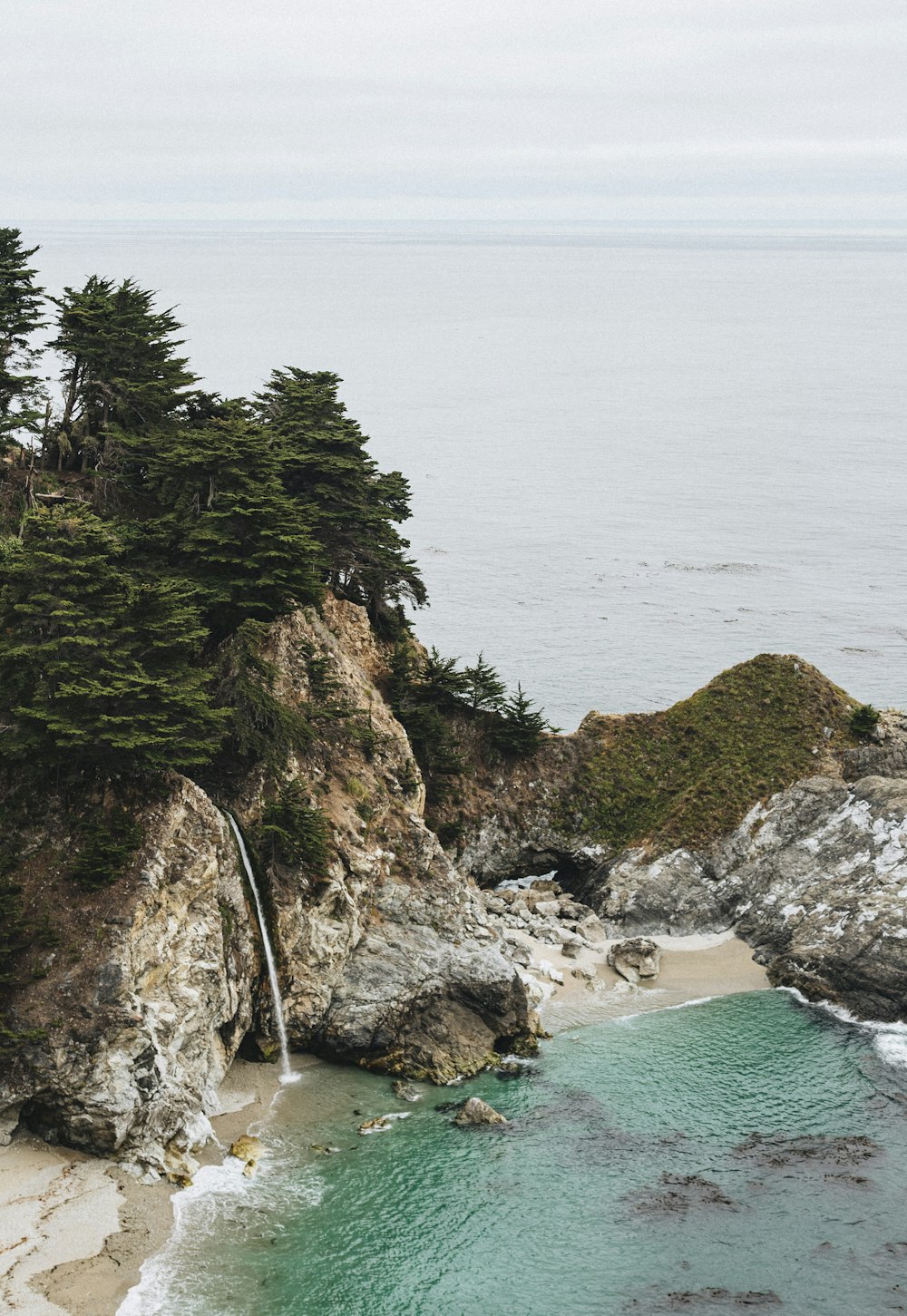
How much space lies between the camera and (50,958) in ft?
127

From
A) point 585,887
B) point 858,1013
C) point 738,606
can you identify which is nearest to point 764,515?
point 738,606

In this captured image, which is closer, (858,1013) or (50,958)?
(50,958)

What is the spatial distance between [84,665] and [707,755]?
38.1 meters

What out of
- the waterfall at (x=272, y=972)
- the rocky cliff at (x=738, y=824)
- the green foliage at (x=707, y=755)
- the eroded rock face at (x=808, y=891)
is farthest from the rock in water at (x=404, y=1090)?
the green foliage at (x=707, y=755)

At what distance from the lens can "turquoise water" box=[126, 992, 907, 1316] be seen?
34.0 metres

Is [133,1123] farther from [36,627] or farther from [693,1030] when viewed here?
[693,1030]

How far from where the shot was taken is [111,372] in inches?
2272

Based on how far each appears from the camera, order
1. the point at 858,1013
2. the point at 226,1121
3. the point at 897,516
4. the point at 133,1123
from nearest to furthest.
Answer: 1. the point at 133,1123
2. the point at 226,1121
3. the point at 858,1013
4. the point at 897,516

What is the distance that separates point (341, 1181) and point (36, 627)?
21198mm

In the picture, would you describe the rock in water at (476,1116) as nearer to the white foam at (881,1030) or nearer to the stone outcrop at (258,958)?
the stone outcrop at (258,958)

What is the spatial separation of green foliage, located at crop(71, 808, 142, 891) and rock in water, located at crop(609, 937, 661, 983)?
24.7 m

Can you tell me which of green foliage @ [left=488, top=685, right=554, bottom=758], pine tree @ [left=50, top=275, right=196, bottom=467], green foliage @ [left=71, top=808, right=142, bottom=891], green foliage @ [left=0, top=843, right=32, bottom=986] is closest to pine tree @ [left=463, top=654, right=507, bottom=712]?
green foliage @ [left=488, top=685, right=554, bottom=758]

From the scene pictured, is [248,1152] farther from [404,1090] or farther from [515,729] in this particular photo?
[515,729]

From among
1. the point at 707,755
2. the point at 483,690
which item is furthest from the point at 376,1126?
the point at 707,755
